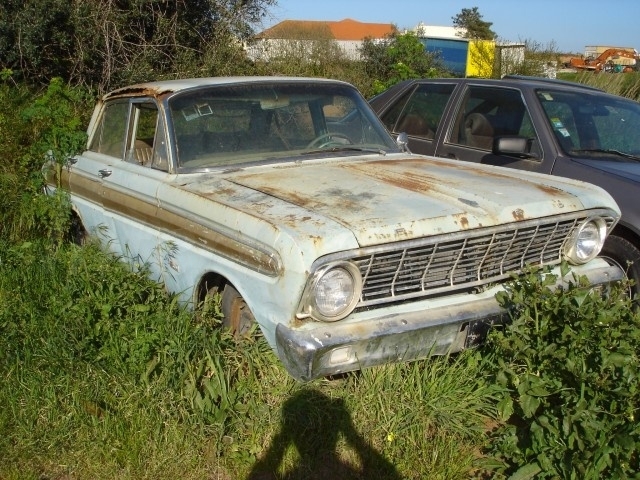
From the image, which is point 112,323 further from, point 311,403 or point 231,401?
point 311,403

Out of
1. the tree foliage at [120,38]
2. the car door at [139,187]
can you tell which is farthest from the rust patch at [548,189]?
the tree foliage at [120,38]

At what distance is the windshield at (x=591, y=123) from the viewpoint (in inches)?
232

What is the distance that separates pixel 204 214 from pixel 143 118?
1575mm

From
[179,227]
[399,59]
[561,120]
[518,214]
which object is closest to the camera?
[518,214]

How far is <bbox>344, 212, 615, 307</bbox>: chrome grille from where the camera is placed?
3.45 m

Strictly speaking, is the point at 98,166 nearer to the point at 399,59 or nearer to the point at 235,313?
the point at 235,313

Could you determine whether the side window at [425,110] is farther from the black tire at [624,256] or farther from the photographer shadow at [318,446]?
the photographer shadow at [318,446]

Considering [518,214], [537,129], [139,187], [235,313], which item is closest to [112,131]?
[139,187]

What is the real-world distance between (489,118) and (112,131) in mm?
3094

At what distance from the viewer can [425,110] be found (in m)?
6.93

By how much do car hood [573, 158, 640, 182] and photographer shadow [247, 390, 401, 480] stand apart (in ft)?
9.58

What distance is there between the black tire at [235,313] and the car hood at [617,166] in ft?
9.76

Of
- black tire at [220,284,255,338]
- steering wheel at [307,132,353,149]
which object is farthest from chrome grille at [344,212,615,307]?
steering wheel at [307,132,353,149]

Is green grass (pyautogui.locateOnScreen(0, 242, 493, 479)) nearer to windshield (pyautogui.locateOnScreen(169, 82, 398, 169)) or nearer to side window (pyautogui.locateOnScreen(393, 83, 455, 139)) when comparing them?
windshield (pyautogui.locateOnScreen(169, 82, 398, 169))
